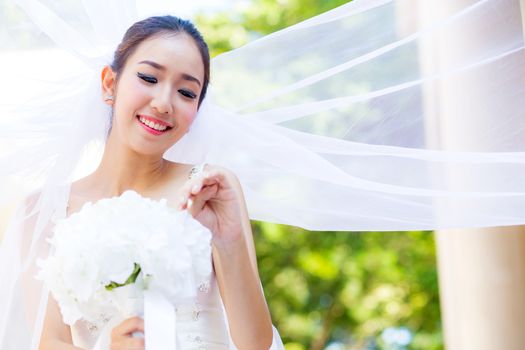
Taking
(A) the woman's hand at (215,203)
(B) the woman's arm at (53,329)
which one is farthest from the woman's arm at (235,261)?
(B) the woman's arm at (53,329)

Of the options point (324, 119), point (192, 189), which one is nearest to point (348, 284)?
point (324, 119)

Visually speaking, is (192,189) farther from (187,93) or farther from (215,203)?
(187,93)

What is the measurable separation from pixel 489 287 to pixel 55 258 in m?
1.99

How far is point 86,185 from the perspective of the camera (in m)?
3.26

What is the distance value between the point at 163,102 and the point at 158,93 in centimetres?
5

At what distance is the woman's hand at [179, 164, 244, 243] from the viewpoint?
2.39 m

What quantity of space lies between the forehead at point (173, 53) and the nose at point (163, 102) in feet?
0.32

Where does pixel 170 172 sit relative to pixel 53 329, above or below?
above

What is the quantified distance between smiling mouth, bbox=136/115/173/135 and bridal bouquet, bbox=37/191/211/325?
0.66 m

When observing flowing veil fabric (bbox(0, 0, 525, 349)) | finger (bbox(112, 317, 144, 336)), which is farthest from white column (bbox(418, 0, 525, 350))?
finger (bbox(112, 317, 144, 336))

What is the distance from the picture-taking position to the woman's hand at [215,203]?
2.39 metres

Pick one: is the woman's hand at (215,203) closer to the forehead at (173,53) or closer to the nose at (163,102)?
the nose at (163,102)

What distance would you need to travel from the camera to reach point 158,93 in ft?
9.52

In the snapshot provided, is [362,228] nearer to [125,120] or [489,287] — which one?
[489,287]
